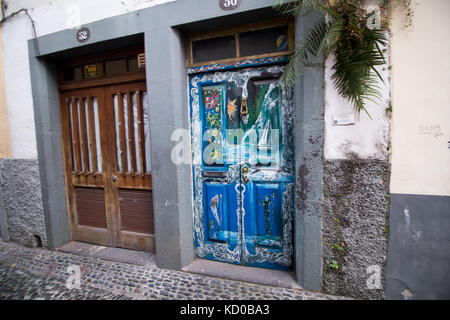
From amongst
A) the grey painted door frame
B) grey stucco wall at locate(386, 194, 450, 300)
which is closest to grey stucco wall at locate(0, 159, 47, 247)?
the grey painted door frame

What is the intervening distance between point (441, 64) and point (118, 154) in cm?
395

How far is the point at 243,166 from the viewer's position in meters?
3.06

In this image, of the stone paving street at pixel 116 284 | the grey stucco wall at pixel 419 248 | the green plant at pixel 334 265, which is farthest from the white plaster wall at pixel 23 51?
the grey stucco wall at pixel 419 248

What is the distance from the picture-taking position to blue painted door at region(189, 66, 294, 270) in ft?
9.49

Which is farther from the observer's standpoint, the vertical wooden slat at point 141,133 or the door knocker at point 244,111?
the vertical wooden slat at point 141,133

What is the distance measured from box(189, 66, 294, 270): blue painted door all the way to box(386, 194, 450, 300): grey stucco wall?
1025 mm

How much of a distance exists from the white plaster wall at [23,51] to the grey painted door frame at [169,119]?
6.1 inches

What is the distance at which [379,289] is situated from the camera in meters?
2.45

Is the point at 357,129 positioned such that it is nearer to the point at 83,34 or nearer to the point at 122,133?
the point at 122,133

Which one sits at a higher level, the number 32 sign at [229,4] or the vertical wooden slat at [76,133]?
the number 32 sign at [229,4]

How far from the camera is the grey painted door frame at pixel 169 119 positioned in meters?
2.54

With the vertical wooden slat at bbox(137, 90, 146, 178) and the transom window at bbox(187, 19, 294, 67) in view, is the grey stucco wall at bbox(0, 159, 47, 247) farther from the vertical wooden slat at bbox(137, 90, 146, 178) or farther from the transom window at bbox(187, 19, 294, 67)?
the transom window at bbox(187, 19, 294, 67)

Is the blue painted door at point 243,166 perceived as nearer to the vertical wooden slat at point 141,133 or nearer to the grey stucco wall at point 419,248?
the vertical wooden slat at point 141,133

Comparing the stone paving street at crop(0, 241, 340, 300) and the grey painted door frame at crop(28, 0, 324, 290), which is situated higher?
the grey painted door frame at crop(28, 0, 324, 290)
